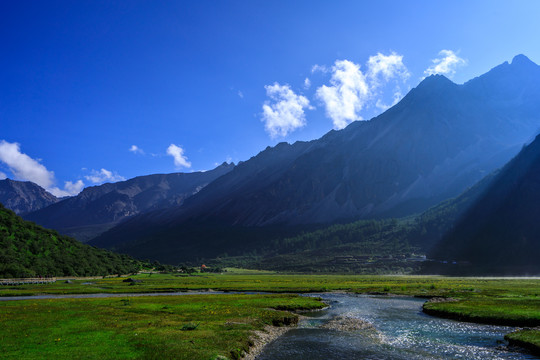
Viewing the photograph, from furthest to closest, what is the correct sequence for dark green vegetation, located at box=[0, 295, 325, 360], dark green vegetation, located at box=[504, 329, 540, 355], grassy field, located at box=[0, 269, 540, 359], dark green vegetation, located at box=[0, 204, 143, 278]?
dark green vegetation, located at box=[0, 204, 143, 278], dark green vegetation, located at box=[504, 329, 540, 355], grassy field, located at box=[0, 269, 540, 359], dark green vegetation, located at box=[0, 295, 325, 360]

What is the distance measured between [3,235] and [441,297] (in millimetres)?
137757

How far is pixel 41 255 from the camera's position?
423ft

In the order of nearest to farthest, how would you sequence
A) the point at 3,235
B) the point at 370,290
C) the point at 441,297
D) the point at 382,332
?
the point at 382,332 < the point at 441,297 < the point at 370,290 < the point at 3,235

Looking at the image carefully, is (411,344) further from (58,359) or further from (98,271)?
(98,271)

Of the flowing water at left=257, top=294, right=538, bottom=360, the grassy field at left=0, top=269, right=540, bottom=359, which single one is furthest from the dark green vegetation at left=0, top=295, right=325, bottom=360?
the flowing water at left=257, top=294, right=538, bottom=360

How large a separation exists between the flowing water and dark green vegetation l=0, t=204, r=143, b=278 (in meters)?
107

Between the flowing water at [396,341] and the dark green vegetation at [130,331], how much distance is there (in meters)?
5.07

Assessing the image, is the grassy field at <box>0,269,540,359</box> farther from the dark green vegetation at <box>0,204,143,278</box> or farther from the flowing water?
the dark green vegetation at <box>0,204,143,278</box>

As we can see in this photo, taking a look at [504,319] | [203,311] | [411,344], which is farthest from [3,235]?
[504,319]

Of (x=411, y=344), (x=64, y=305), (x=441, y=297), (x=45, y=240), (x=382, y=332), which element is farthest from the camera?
(x=45, y=240)

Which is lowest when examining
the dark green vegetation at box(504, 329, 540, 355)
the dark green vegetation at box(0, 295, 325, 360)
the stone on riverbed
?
the stone on riverbed

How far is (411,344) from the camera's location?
130 ft

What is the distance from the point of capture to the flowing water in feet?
116

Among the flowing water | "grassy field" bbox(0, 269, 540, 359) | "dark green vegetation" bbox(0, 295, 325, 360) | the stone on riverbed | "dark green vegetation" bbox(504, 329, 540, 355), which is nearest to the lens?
"dark green vegetation" bbox(0, 295, 325, 360)
